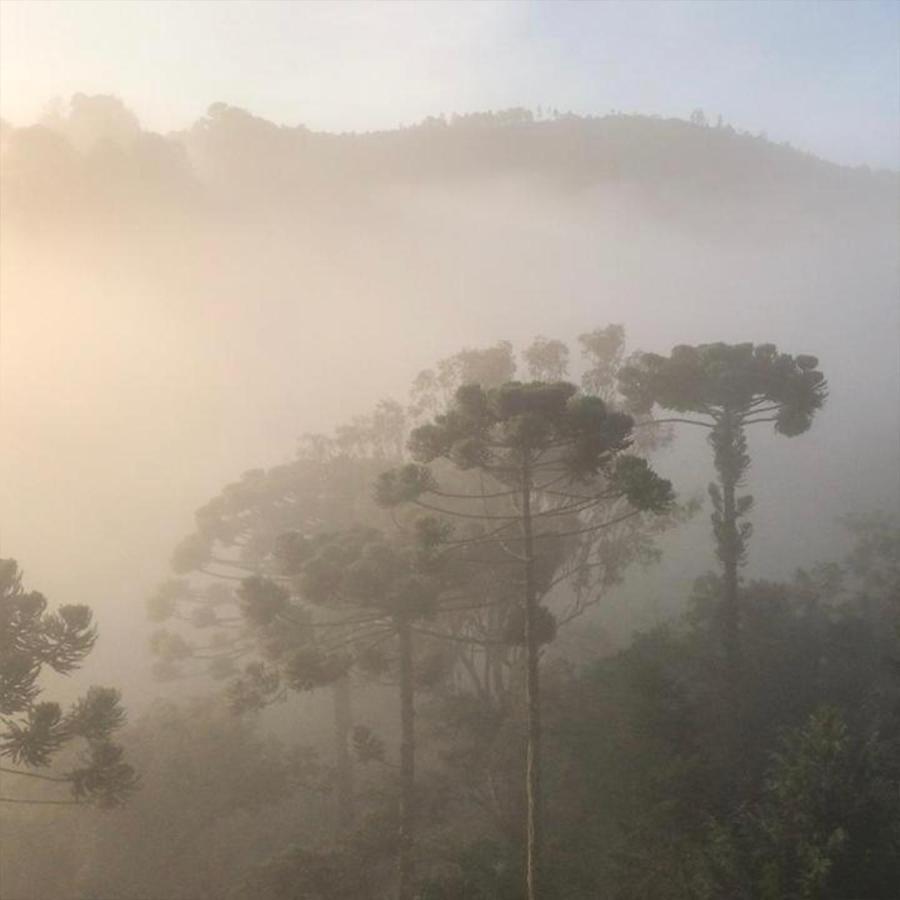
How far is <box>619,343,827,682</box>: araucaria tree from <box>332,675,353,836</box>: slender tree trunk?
11.7 metres

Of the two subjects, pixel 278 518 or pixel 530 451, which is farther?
pixel 278 518

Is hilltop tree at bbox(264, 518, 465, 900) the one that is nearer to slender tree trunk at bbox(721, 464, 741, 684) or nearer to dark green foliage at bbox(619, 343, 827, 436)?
slender tree trunk at bbox(721, 464, 741, 684)

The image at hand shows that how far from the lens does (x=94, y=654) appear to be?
4803 centimetres

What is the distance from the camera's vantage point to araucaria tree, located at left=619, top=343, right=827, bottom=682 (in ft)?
70.6

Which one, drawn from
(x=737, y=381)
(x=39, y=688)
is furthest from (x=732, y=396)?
(x=39, y=688)

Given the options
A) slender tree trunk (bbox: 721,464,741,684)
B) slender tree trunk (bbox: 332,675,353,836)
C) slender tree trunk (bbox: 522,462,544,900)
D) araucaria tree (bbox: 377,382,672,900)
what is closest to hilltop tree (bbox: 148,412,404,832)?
slender tree trunk (bbox: 332,675,353,836)

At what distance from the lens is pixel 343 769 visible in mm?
26469

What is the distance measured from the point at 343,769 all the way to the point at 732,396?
16.6 metres

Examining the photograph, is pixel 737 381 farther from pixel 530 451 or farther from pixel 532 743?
pixel 532 743

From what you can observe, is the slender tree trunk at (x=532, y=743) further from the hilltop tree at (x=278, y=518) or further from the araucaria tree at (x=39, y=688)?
the hilltop tree at (x=278, y=518)

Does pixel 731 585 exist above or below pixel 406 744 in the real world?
above

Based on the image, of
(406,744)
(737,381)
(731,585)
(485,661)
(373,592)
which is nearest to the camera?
(373,592)

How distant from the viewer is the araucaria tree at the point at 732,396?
2152cm

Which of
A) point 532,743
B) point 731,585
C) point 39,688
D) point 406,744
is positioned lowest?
point 406,744
